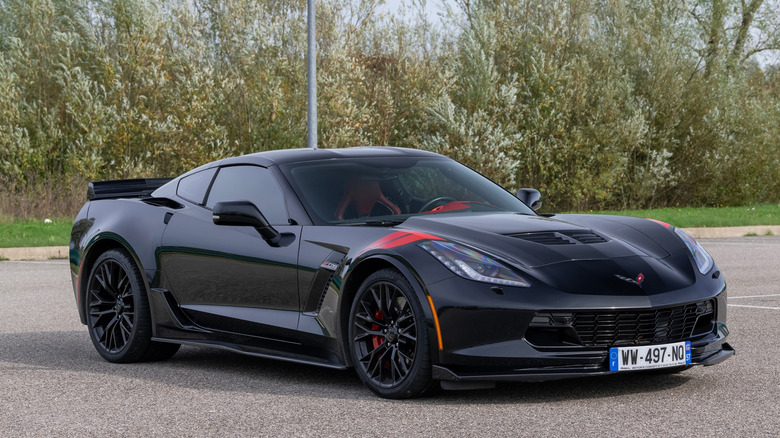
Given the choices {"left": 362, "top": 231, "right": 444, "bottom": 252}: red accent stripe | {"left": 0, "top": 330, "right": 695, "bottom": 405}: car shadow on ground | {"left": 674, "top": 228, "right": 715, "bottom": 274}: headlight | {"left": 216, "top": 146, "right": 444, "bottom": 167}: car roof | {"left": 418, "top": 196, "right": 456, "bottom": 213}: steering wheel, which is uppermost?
{"left": 216, "top": 146, "right": 444, "bottom": 167}: car roof

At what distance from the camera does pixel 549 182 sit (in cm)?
3256

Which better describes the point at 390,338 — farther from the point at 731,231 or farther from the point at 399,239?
the point at 731,231

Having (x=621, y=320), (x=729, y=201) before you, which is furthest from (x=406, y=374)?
(x=729, y=201)

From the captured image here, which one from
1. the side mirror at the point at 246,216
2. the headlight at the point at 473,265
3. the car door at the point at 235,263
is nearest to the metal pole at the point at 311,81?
the car door at the point at 235,263

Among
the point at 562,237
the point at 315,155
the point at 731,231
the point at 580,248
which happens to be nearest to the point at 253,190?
the point at 315,155

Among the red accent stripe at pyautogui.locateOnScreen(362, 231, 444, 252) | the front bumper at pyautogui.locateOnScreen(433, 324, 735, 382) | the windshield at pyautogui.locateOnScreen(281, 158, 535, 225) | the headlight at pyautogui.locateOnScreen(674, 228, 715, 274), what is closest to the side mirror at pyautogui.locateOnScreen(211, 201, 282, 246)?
the windshield at pyautogui.locateOnScreen(281, 158, 535, 225)

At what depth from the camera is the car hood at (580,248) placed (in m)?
5.48

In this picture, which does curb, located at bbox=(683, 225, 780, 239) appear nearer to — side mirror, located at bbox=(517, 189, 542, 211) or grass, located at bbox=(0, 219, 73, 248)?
grass, located at bbox=(0, 219, 73, 248)

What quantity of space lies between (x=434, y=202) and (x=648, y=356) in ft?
5.91

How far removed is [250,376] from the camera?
6832mm

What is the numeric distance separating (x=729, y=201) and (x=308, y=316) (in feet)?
102

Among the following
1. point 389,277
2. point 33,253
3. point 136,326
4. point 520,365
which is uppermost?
point 389,277

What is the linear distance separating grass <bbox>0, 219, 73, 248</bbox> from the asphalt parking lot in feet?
37.5

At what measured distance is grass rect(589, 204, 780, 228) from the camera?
24.2m
